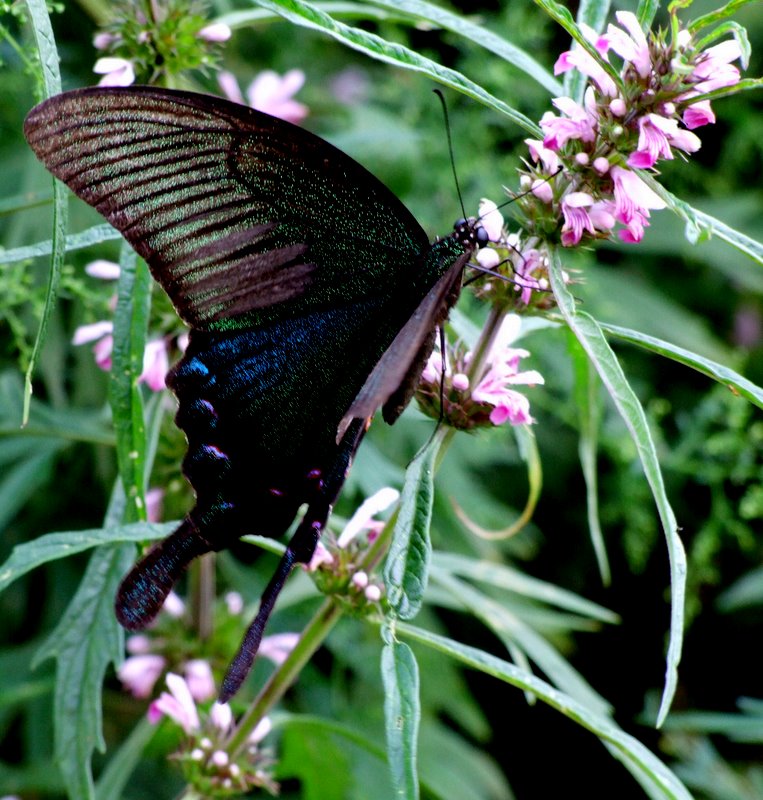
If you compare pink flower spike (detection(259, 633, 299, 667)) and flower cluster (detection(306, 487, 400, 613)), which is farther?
pink flower spike (detection(259, 633, 299, 667))

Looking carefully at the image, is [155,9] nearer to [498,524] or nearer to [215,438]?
[215,438]

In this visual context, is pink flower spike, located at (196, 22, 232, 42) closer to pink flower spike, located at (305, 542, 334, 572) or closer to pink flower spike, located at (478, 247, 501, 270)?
pink flower spike, located at (478, 247, 501, 270)

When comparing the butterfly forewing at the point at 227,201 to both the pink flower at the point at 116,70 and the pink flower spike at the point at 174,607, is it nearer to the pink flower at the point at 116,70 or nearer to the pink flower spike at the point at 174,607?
the pink flower at the point at 116,70

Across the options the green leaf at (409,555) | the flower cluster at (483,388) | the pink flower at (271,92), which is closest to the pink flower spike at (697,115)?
the flower cluster at (483,388)

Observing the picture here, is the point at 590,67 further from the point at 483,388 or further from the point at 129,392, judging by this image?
the point at 129,392

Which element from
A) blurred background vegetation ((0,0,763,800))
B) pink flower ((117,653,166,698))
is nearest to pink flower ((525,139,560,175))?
blurred background vegetation ((0,0,763,800))

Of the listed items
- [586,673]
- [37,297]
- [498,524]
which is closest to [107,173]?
[37,297]
